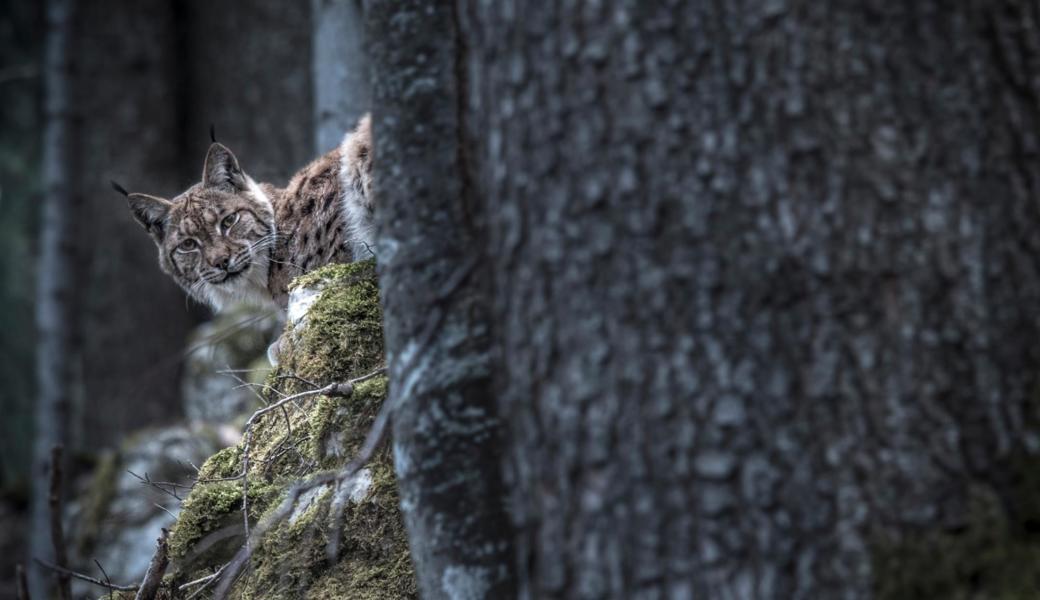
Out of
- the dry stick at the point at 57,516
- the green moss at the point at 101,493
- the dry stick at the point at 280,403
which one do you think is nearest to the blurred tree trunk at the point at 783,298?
the dry stick at the point at 57,516

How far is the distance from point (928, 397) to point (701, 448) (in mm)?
408

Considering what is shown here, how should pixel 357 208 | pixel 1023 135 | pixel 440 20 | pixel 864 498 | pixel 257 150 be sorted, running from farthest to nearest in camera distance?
pixel 257 150, pixel 357 208, pixel 440 20, pixel 1023 135, pixel 864 498

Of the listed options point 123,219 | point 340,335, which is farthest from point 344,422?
point 123,219

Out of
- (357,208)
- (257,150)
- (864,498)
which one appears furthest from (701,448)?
(257,150)

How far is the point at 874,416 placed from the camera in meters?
1.80

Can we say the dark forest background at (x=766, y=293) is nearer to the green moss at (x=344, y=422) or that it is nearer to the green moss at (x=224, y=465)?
the green moss at (x=344, y=422)

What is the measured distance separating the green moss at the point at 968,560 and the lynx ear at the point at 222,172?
413 cm

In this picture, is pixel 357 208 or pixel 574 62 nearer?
pixel 574 62

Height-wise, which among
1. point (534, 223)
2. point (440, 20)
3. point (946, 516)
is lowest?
point (946, 516)

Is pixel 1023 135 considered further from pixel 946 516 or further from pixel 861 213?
pixel 946 516

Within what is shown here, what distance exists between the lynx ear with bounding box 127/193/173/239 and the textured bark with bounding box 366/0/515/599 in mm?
3322

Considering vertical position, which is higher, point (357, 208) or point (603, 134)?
point (357, 208)

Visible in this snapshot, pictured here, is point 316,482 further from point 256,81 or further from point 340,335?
point 256,81

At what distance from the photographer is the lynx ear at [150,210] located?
5250 mm
